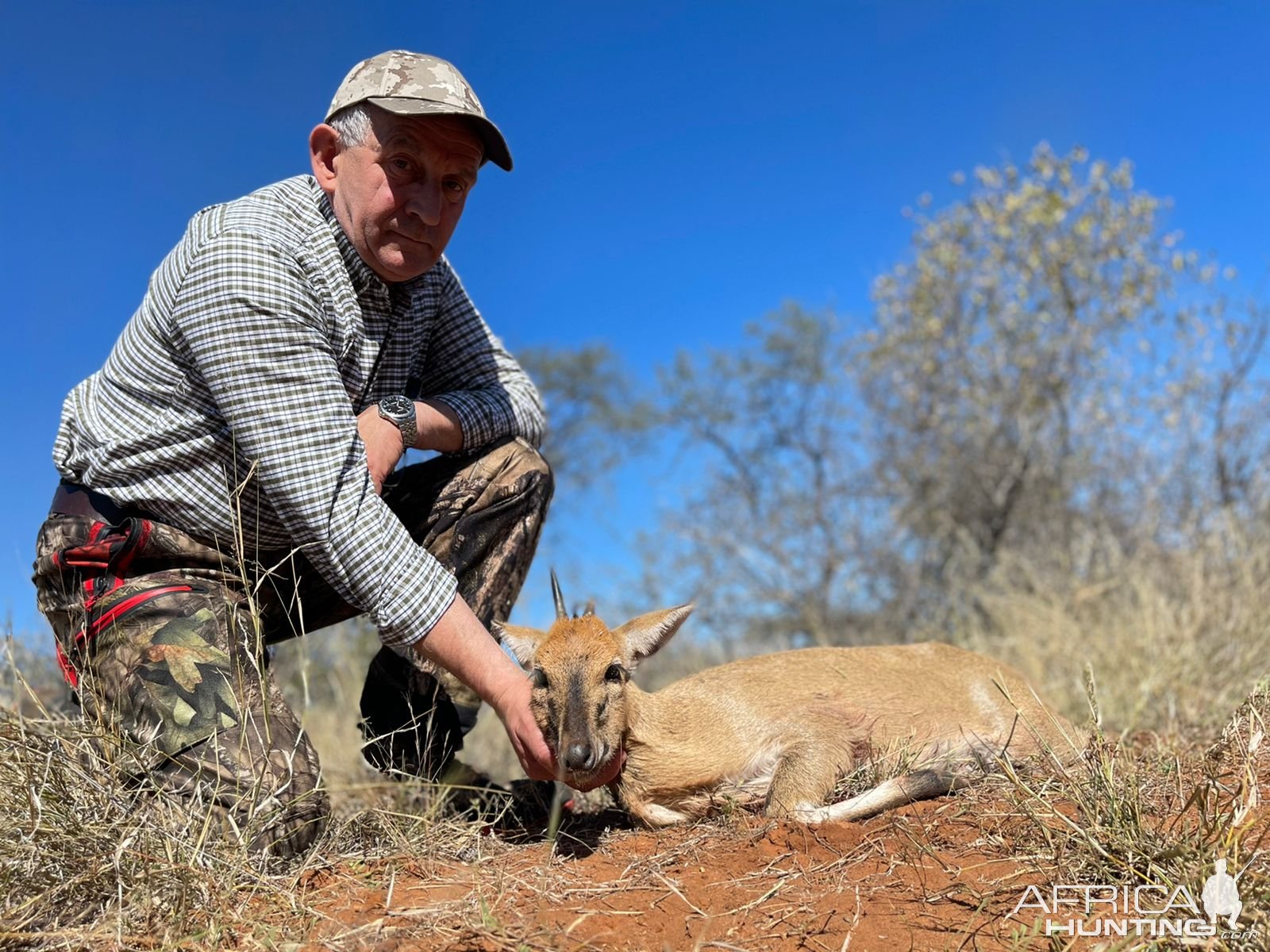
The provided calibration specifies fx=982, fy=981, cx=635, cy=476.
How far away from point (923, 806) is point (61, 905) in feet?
9.84

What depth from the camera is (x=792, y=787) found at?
4055mm

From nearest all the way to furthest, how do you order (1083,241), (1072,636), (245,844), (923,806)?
(245,844) → (923,806) → (1072,636) → (1083,241)

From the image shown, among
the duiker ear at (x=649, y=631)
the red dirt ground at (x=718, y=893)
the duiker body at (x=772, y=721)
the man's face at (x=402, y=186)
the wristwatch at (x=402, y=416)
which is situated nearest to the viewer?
the red dirt ground at (x=718, y=893)

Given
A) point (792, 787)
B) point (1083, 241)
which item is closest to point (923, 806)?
point (792, 787)

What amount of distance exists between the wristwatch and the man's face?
0.56 meters

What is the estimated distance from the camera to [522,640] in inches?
168

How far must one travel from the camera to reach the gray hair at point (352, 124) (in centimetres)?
409

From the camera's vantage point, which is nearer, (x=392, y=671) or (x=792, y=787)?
(x=792, y=787)

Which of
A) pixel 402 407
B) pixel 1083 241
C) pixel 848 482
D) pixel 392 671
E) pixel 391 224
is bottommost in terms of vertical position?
pixel 392 671

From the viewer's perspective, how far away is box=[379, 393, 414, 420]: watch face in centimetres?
436

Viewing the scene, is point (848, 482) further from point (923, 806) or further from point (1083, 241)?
point (923, 806)

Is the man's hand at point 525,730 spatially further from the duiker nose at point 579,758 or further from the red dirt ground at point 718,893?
the red dirt ground at point 718,893

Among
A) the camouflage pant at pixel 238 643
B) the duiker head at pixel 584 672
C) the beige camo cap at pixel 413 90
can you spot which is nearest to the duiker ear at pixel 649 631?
the duiker head at pixel 584 672

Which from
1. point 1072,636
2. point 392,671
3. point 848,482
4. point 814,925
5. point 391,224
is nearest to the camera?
point 814,925
